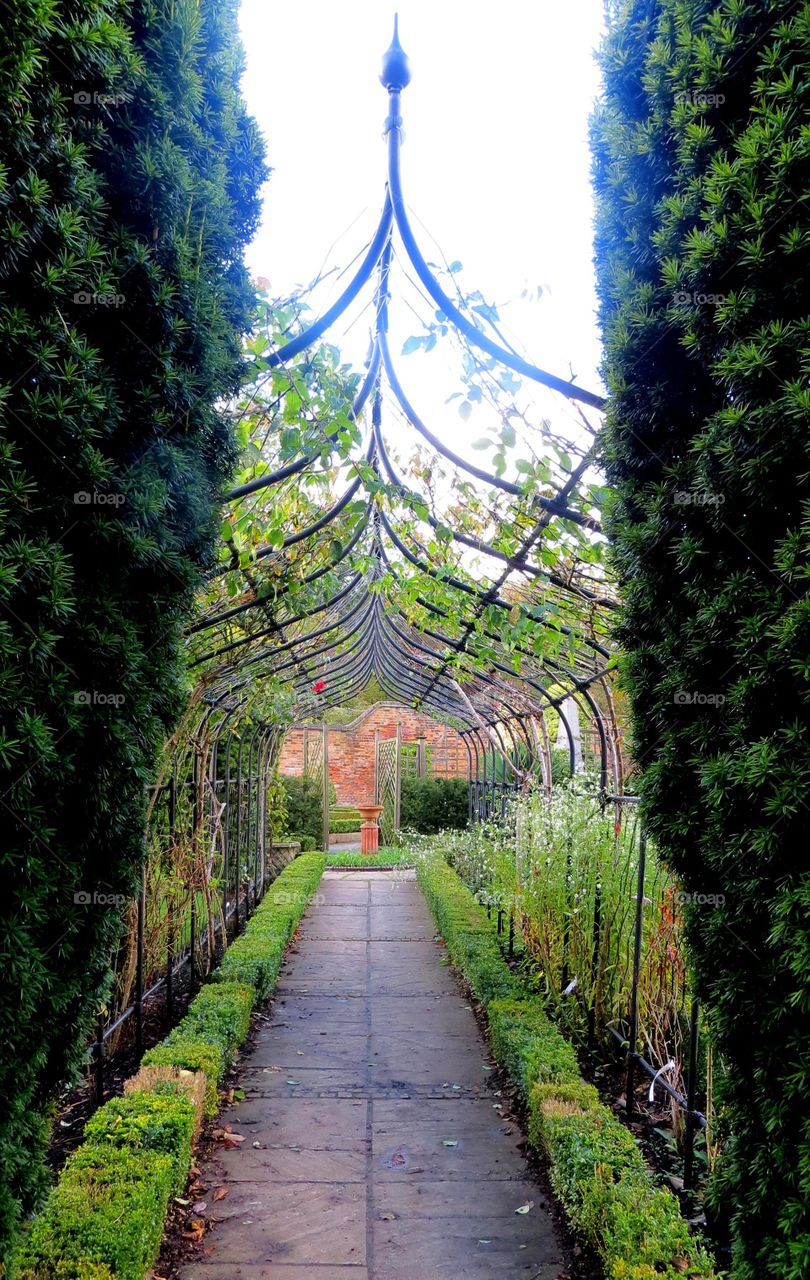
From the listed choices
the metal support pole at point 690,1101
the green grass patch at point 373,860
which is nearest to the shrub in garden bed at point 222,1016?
the metal support pole at point 690,1101

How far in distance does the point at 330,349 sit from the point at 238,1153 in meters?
3.68

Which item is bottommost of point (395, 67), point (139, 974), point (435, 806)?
point (139, 974)

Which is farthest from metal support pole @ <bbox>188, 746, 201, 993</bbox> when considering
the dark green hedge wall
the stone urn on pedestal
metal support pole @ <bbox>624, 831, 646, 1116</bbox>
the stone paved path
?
the dark green hedge wall

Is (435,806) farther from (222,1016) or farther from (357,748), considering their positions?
(222,1016)

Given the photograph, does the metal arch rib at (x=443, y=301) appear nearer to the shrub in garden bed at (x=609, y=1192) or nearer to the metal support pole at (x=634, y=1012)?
the metal support pole at (x=634, y=1012)

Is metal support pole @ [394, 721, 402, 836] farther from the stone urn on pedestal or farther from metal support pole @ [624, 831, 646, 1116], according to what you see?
metal support pole @ [624, 831, 646, 1116]

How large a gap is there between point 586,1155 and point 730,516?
2520 mm

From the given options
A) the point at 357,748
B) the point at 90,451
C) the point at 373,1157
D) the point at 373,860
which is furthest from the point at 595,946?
the point at 357,748

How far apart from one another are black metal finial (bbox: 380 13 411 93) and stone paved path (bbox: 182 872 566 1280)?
406 cm

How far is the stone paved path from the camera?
3.14 meters

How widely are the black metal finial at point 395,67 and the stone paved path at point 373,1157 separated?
406cm

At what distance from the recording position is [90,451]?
171cm

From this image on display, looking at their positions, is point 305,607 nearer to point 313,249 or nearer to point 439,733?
point 313,249

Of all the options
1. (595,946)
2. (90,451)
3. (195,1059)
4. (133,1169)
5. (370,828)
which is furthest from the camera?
(370,828)
